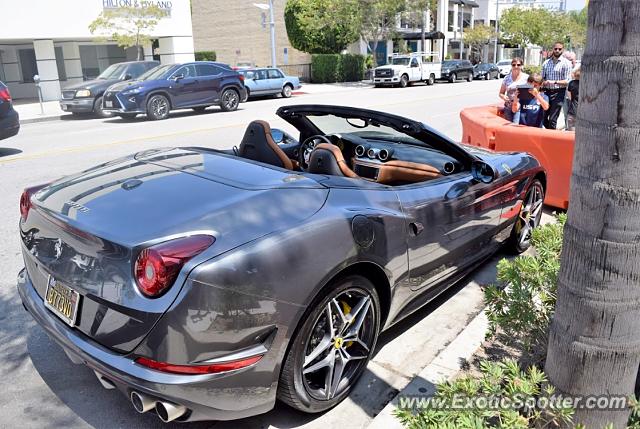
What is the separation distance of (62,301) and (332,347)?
1.35 meters

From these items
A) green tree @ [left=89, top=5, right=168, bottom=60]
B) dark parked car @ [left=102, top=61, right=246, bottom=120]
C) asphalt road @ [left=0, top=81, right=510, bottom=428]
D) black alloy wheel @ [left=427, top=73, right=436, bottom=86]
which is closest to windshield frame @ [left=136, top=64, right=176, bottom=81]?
dark parked car @ [left=102, top=61, right=246, bottom=120]

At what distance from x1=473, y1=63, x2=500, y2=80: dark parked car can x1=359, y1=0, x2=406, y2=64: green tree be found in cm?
876

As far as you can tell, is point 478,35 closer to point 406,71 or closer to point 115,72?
point 406,71

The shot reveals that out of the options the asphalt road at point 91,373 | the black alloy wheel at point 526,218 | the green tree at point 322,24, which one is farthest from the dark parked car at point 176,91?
the green tree at point 322,24

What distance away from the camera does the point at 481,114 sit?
8.84 metres

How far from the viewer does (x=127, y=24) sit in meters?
24.0

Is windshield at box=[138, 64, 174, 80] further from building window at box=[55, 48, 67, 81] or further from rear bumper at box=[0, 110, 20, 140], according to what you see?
building window at box=[55, 48, 67, 81]

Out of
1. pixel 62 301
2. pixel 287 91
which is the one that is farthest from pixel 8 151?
pixel 287 91

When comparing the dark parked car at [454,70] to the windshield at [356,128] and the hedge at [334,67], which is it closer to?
the hedge at [334,67]

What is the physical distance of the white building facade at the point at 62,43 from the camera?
2159 cm

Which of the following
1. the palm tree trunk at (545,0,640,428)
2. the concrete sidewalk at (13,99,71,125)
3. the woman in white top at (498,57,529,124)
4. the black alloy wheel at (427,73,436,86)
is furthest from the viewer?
Result: the black alloy wheel at (427,73,436,86)

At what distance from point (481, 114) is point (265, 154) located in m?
5.86

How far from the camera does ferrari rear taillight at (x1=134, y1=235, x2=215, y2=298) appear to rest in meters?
2.33

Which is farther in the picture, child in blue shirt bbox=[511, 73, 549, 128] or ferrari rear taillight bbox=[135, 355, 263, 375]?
child in blue shirt bbox=[511, 73, 549, 128]
